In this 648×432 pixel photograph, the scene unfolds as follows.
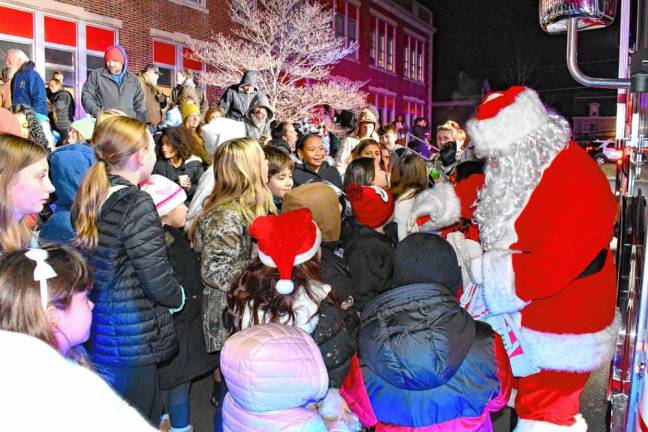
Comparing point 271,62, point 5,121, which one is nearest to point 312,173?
point 5,121

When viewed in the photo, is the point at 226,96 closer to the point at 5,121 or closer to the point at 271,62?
the point at 5,121

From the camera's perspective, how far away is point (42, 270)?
1.90m

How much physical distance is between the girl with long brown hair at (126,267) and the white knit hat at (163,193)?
33cm

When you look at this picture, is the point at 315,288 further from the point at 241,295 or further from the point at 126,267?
the point at 126,267

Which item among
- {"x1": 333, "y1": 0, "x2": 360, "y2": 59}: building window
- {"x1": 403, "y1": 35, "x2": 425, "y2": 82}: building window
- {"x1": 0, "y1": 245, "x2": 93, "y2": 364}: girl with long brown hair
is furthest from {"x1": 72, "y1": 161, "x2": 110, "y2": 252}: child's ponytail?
{"x1": 403, "y1": 35, "x2": 425, "y2": 82}: building window

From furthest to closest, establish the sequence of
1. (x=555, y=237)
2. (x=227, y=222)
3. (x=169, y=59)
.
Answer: (x=169, y=59) → (x=227, y=222) → (x=555, y=237)

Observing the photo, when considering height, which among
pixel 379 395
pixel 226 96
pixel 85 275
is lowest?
pixel 379 395

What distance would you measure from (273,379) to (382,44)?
101 ft

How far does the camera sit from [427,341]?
240cm

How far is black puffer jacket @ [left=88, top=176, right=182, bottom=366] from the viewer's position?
120 inches

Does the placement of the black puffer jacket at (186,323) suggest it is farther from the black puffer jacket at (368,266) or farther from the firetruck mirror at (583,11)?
the firetruck mirror at (583,11)

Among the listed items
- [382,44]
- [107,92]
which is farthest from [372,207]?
[382,44]

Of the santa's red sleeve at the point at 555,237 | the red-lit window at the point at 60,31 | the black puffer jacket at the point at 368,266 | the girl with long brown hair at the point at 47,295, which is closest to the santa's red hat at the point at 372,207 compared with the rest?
the black puffer jacket at the point at 368,266

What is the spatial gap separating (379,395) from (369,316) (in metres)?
0.32
